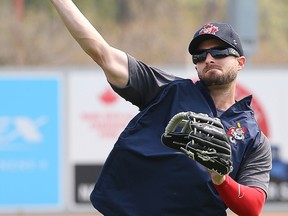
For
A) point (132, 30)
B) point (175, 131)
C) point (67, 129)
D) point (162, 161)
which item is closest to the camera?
point (175, 131)

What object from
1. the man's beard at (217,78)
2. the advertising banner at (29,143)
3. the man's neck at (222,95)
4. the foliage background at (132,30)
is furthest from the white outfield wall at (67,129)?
the foliage background at (132,30)

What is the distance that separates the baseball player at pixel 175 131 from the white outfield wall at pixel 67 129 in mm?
7388

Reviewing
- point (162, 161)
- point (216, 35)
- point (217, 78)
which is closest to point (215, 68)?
point (217, 78)

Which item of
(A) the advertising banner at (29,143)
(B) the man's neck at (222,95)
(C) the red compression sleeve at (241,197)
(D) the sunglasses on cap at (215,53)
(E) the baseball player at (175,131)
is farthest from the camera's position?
(A) the advertising banner at (29,143)

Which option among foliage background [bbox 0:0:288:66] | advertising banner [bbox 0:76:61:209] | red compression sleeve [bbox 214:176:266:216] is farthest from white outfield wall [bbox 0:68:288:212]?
foliage background [bbox 0:0:288:66]

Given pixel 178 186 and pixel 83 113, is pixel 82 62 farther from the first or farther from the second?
pixel 178 186

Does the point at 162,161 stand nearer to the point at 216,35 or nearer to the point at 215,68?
the point at 215,68

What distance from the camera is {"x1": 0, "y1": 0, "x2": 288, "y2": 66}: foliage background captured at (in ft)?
83.4

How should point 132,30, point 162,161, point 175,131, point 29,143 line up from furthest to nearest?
1. point 132,30
2. point 29,143
3. point 162,161
4. point 175,131

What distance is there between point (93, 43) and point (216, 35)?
2.03ft

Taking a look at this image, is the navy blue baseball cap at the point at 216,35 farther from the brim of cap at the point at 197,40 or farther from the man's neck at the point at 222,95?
the man's neck at the point at 222,95

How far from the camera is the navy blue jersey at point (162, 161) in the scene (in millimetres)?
4391

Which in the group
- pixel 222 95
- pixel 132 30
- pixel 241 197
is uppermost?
pixel 132 30

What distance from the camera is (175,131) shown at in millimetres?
4246
